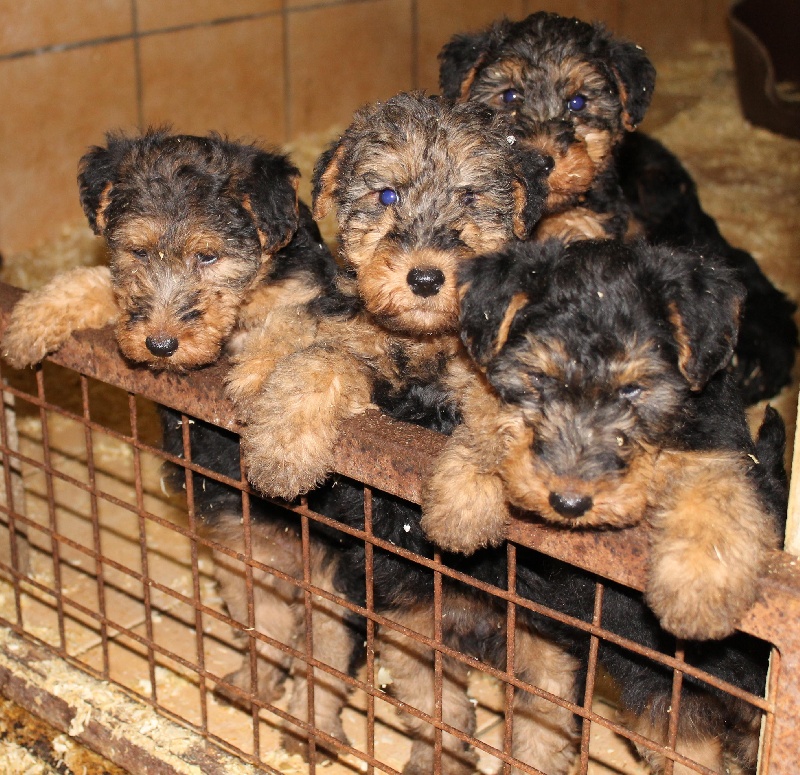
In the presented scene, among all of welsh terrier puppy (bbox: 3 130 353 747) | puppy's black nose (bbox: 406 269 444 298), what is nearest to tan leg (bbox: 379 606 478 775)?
welsh terrier puppy (bbox: 3 130 353 747)

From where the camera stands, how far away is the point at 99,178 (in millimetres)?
3723

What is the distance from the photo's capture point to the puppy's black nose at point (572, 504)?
94.0 inches

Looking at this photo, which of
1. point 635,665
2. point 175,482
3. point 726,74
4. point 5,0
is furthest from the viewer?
point 726,74

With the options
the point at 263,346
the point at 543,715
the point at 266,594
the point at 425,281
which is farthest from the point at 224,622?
the point at 425,281

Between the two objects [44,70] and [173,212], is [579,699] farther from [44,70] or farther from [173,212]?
[44,70]

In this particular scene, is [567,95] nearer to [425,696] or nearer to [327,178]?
[327,178]

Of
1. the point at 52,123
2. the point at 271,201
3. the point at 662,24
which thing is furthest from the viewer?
the point at 662,24

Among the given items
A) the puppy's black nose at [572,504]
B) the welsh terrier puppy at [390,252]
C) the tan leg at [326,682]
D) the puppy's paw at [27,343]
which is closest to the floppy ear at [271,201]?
the welsh terrier puppy at [390,252]

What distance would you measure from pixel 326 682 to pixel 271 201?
172cm

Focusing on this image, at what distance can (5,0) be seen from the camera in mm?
7004

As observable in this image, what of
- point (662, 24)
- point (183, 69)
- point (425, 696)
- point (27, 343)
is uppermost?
point (27, 343)

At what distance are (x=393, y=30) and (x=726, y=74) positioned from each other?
3978 mm

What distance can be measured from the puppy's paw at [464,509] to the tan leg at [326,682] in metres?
1.45

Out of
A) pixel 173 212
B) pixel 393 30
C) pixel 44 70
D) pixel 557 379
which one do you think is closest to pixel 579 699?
pixel 557 379
